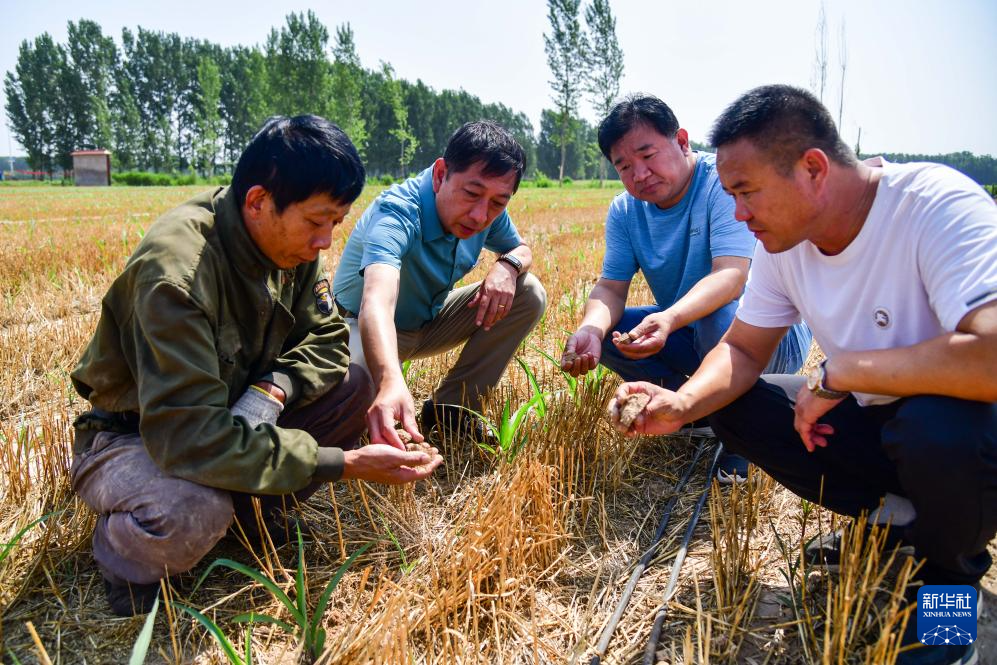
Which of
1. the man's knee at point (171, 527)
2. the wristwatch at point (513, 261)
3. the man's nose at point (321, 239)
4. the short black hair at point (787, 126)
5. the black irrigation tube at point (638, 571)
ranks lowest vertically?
the black irrigation tube at point (638, 571)

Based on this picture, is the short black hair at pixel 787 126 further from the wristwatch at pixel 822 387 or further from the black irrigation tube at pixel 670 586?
the black irrigation tube at pixel 670 586

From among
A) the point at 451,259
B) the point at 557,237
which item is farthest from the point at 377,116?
the point at 451,259

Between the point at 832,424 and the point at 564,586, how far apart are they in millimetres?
911

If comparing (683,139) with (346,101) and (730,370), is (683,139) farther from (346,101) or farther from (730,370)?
(346,101)

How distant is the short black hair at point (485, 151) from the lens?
247 centimetres

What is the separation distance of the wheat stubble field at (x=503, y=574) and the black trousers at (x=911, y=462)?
0.48 feet

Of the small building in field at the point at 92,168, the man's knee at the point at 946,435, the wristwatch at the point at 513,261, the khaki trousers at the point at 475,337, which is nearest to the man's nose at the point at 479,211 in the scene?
the wristwatch at the point at 513,261

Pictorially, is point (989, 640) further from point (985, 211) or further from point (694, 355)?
point (694, 355)

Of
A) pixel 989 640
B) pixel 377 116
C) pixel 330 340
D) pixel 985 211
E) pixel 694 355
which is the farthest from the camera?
pixel 377 116

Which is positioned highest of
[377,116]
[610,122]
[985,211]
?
[377,116]

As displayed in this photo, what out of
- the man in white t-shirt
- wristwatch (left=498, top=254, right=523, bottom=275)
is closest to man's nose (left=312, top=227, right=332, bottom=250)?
the man in white t-shirt

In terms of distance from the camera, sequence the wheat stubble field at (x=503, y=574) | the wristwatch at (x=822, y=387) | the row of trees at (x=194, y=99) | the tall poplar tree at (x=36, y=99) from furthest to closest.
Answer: the tall poplar tree at (x=36, y=99) < the row of trees at (x=194, y=99) < the wristwatch at (x=822, y=387) < the wheat stubble field at (x=503, y=574)

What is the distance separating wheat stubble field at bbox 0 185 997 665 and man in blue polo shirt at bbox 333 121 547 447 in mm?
308

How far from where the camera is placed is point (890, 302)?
1673 mm
